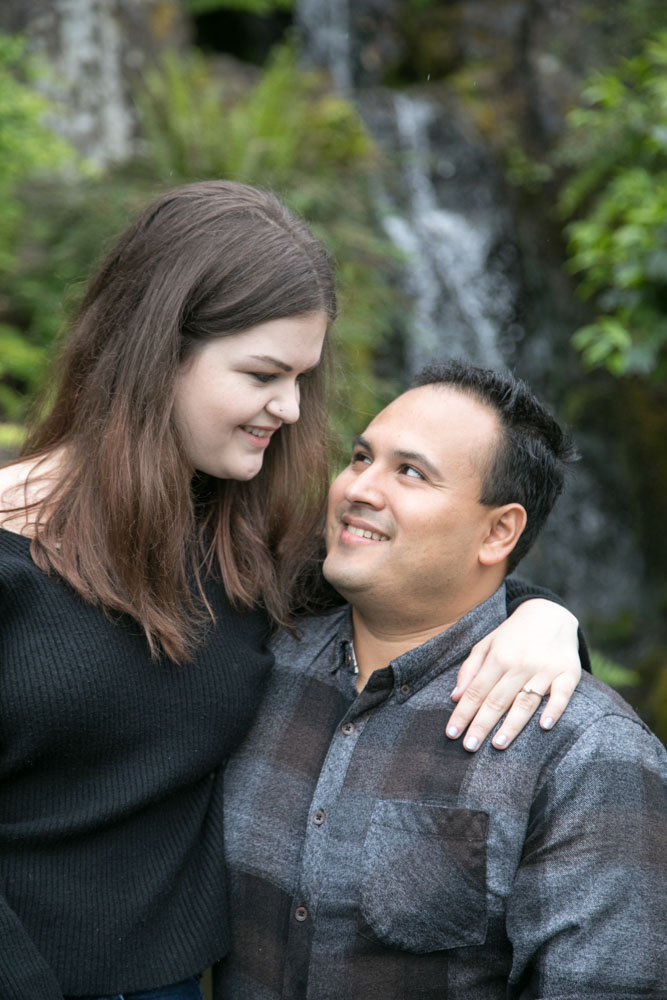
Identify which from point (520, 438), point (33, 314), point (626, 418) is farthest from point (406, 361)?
point (520, 438)

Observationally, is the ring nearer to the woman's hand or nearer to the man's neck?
the woman's hand

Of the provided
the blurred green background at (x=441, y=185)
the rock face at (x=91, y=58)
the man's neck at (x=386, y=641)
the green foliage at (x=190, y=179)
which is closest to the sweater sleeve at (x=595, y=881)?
the man's neck at (x=386, y=641)

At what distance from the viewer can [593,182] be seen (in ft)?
25.3

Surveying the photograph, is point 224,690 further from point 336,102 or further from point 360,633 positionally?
point 336,102

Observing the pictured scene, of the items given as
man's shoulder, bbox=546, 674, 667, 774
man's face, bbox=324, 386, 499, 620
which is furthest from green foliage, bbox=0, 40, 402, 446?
man's shoulder, bbox=546, 674, 667, 774

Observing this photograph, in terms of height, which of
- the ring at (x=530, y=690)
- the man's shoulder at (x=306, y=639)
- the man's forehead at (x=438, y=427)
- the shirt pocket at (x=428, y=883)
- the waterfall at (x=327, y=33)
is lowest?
the shirt pocket at (x=428, y=883)

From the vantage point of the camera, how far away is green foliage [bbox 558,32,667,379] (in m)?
5.02

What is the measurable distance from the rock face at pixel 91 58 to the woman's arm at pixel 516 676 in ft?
23.0

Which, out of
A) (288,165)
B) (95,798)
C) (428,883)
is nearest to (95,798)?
(95,798)

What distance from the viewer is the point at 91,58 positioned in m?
8.52

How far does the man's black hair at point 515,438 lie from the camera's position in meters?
2.54

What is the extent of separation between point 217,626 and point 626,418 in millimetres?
6111

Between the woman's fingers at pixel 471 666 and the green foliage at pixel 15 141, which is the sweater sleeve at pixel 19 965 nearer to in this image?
the woman's fingers at pixel 471 666

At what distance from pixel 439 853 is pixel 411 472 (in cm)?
92
